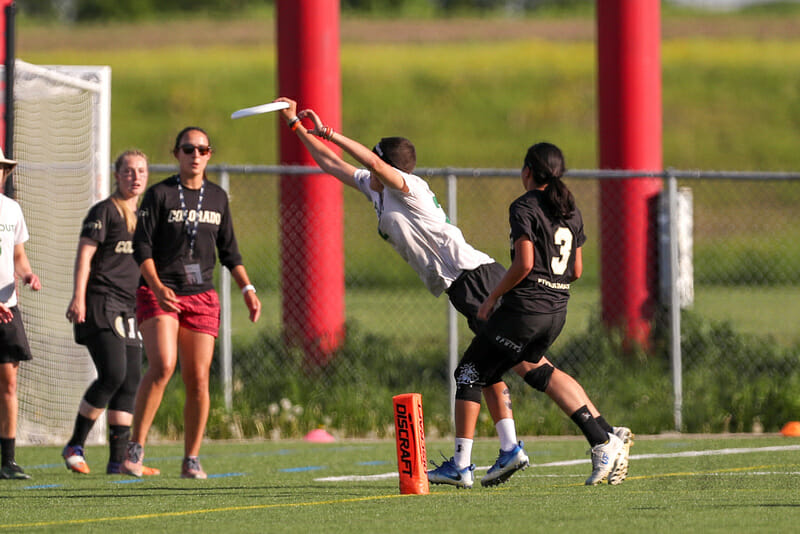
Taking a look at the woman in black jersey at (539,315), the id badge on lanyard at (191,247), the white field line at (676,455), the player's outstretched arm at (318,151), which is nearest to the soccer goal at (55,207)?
the id badge on lanyard at (191,247)

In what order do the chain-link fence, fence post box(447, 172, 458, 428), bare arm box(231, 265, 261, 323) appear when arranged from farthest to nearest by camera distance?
fence post box(447, 172, 458, 428), the chain-link fence, bare arm box(231, 265, 261, 323)

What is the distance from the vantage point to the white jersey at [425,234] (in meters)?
8.59

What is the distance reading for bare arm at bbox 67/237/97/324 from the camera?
977 centimetres

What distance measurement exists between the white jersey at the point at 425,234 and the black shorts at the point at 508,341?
A: 0.40 metres

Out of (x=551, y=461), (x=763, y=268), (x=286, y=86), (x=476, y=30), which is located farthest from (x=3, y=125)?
(x=476, y=30)

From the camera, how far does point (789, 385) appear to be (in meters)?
13.0

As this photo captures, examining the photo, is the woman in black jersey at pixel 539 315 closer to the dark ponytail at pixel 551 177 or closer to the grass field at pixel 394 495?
the dark ponytail at pixel 551 177

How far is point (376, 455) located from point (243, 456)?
3.26 feet

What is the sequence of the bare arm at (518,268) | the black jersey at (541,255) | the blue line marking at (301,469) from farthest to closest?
the blue line marking at (301,469) → the black jersey at (541,255) → the bare arm at (518,268)

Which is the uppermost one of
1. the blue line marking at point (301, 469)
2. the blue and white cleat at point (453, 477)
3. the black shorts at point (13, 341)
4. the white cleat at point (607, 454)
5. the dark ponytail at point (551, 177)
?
the dark ponytail at point (551, 177)

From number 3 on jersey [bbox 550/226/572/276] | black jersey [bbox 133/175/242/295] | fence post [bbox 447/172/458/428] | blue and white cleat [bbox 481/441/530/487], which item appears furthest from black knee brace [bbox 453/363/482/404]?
fence post [bbox 447/172/458/428]

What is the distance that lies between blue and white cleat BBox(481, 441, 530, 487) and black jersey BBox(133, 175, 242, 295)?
2261 millimetres

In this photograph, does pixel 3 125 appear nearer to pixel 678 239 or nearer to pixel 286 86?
pixel 286 86

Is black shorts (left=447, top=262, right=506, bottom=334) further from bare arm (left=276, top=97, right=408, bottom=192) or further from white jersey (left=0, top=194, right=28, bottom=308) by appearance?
white jersey (left=0, top=194, right=28, bottom=308)
